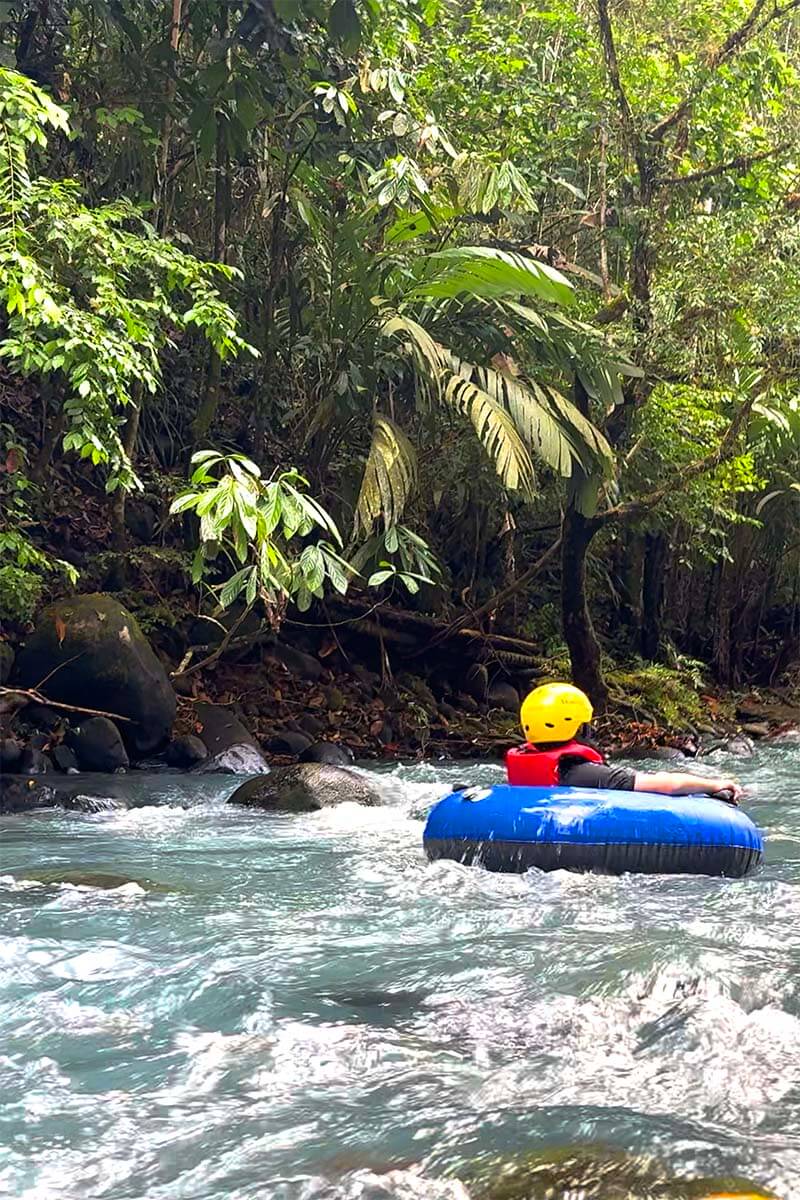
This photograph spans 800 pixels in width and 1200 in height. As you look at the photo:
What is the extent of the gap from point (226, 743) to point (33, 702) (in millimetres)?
1477

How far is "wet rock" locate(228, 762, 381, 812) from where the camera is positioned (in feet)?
22.6

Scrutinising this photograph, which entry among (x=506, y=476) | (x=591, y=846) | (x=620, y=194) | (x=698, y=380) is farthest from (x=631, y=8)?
(x=591, y=846)

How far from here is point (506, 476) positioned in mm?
7875

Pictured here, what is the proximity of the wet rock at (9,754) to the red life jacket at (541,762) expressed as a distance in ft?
12.7

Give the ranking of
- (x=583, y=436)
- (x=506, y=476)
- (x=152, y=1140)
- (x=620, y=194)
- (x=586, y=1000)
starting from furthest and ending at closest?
1. (x=620, y=194)
2. (x=583, y=436)
3. (x=506, y=476)
4. (x=586, y=1000)
5. (x=152, y=1140)

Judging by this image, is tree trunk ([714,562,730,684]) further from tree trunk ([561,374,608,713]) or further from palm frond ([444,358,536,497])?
palm frond ([444,358,536,497])

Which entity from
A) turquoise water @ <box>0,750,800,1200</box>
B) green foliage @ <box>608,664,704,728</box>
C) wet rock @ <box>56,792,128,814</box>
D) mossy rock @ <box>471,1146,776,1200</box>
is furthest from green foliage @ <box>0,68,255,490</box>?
green foliage @ <box>608,664,704,728</box>

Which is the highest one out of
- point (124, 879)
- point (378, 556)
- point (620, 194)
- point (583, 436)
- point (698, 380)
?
point (620, 194)

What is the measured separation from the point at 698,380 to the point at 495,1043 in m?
7.88

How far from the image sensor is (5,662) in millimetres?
8031

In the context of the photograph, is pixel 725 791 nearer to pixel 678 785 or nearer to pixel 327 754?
pixel 678 785

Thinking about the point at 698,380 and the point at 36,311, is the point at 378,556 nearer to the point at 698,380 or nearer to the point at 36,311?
the point at 698,380

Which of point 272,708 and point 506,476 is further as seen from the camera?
point 272,708

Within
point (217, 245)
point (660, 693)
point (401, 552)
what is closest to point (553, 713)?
point (401, 552)
